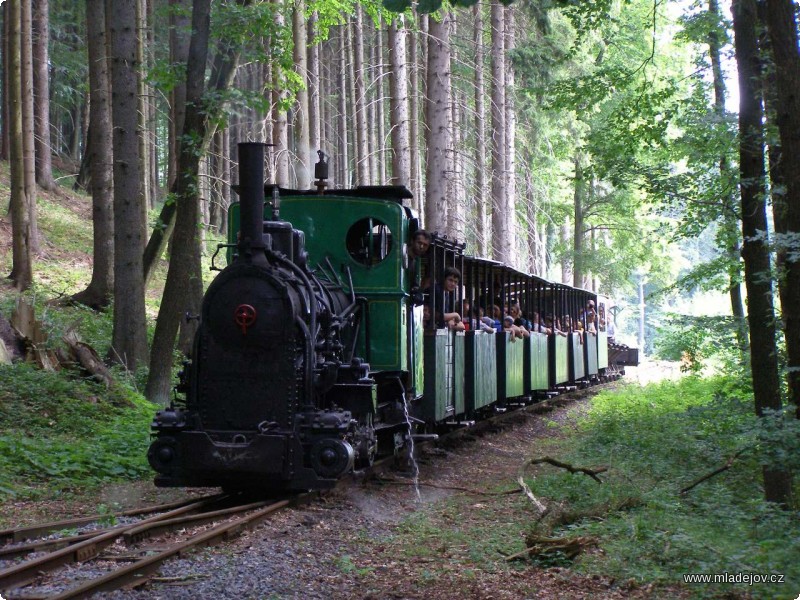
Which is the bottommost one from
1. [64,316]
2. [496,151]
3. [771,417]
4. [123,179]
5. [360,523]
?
[360,523]

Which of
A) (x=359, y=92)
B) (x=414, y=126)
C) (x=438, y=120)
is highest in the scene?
(x=359, y=92)

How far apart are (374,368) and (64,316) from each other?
10538 millimetres

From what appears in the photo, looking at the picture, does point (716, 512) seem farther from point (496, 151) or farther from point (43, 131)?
point (43, 131)

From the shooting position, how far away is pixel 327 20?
18062 millimetres

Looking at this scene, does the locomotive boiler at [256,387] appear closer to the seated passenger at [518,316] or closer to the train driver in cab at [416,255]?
the train driver in cab at [416,255]

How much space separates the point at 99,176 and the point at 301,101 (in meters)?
6.89

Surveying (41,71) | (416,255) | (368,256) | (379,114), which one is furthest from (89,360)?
(379,114)

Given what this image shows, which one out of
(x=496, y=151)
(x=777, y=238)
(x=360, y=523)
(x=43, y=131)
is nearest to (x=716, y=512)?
(x=777, y=238)

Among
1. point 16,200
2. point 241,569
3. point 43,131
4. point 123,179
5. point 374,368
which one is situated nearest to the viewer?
point 241,569

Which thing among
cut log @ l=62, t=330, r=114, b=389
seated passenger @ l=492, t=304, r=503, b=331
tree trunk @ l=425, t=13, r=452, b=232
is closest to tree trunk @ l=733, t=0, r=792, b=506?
seated passenger @ l=492, t=304, r=503, b=331

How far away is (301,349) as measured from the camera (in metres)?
8.12

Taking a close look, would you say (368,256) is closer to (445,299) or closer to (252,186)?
(252,186)

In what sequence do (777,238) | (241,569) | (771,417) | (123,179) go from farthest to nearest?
(123,179) → (771,417) → (777,238) → (241,569)

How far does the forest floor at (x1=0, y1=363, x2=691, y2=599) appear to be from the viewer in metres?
5.75
